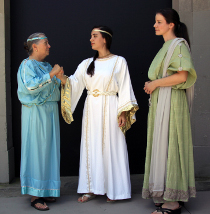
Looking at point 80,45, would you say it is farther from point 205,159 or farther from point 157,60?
point 205,159

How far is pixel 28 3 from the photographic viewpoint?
4.34 meters

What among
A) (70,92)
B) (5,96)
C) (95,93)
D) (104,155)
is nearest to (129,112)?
(95,93)

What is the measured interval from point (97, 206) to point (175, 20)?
206 cm

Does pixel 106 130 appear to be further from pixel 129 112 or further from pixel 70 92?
pixel 70 92

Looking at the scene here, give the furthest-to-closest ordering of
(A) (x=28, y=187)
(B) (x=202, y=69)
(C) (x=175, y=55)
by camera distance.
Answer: (B) (x=202, y=69)
(A) (x=28, y=187)
(C) (x=175, y=55)

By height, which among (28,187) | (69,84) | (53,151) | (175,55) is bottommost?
(28,187)

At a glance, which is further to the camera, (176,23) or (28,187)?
(28,187)

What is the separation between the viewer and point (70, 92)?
3617mm

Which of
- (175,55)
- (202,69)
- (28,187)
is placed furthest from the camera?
(202,69)

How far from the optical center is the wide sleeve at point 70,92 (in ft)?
11.8

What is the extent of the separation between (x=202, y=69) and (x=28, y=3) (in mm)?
2451

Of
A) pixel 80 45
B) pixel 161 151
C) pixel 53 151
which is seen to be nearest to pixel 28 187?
pixel 53 151

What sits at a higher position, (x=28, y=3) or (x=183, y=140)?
(x=28, y=3)

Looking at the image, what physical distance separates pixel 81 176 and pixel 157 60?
1495 millimetres
